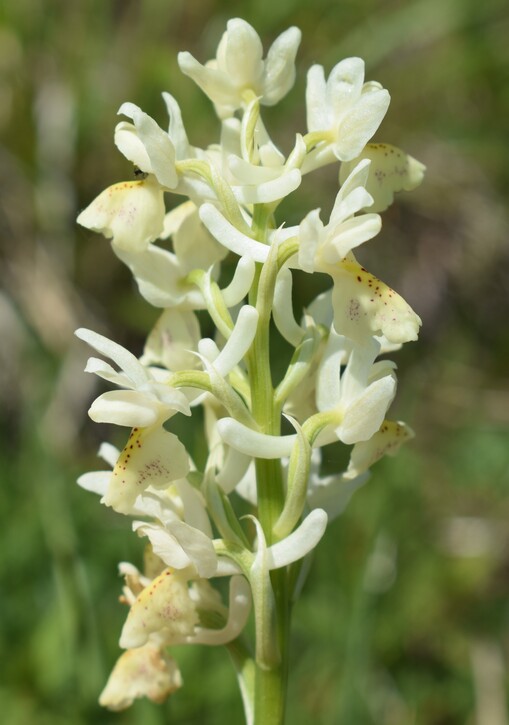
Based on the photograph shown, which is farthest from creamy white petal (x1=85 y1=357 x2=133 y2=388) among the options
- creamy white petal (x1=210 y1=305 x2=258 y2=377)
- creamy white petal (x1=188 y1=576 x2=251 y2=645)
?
creamy white petal (x1=188 y1=576 x2=251 y2=645)

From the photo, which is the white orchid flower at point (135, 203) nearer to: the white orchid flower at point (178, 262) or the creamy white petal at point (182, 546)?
the white orchid flower at point (178, 262)

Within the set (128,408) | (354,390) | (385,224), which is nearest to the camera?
(128,408)

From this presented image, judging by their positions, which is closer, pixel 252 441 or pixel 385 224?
pixel 252 441

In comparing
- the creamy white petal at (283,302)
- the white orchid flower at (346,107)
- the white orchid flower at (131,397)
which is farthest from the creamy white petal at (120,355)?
the white orchid flower at (346,107)

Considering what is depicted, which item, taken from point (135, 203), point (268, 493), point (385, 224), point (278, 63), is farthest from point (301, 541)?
point (385, 224)

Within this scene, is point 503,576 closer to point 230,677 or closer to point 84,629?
point 230,677

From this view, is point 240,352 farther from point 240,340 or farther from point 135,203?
point 135,203

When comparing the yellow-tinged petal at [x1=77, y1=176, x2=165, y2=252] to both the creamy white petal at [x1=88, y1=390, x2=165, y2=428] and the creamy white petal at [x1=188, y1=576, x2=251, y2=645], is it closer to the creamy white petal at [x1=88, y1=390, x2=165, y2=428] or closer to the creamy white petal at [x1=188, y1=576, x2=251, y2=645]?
A: the creamy white petal at [x1=88, y1=390, x2=165, y2=428]
